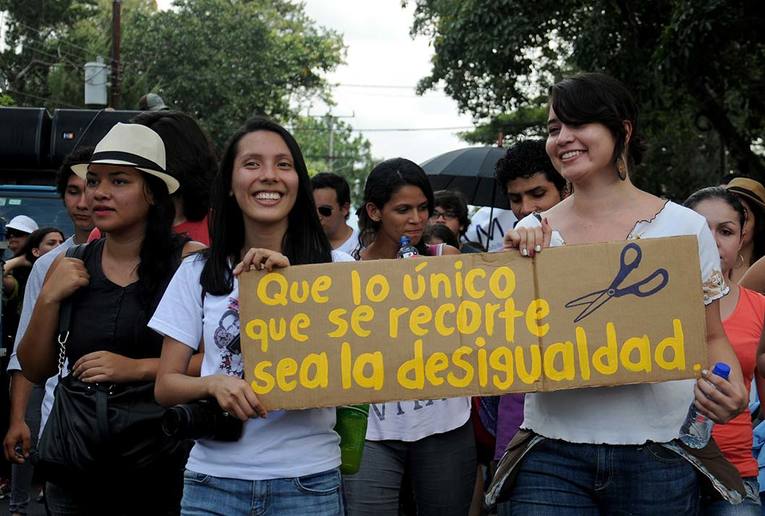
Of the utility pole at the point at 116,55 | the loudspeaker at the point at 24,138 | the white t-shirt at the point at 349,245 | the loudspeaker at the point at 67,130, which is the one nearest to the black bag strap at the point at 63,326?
the white t-shirt at the point at 349,245

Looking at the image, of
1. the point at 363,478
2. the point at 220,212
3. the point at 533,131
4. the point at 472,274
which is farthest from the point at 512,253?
the point at 533,131

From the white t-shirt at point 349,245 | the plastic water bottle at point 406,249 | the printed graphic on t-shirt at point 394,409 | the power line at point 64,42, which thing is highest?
the power line at point 64,42

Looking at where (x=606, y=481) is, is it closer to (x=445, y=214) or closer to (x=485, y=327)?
(x=485, y=327)

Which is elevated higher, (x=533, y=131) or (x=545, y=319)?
(x=533, y=131)

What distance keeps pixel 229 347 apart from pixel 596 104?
133 cm

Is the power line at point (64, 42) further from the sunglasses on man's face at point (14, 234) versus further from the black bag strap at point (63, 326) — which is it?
the black bag strap at point (63, 326)

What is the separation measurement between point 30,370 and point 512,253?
182cm

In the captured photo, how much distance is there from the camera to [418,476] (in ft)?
15.0

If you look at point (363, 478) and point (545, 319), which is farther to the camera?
point (363, 478)

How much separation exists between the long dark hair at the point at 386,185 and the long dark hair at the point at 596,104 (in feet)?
5.66

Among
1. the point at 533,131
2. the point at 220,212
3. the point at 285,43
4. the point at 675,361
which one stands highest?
the point at 285,43

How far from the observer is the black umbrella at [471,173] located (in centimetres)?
953

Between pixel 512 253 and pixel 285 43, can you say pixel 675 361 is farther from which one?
pixel 285 43

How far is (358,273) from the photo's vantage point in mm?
3234
